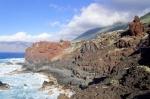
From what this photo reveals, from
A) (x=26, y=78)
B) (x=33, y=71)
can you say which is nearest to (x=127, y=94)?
(x=26, y=78)

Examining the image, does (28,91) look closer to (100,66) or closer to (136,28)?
(100,66)

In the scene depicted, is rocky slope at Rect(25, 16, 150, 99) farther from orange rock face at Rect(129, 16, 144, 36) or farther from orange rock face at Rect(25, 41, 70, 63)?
orange rock face at Rect(129, 16, 144, 36)

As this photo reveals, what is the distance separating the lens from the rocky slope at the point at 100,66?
66.2 m

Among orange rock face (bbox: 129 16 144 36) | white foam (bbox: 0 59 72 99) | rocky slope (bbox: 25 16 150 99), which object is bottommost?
white foam (bbox: 0 59 72 99)

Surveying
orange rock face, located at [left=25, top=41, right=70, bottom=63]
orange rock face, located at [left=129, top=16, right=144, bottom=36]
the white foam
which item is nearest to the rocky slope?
orange rock face, located at [left=25, top=41, right=70, bottom=63]

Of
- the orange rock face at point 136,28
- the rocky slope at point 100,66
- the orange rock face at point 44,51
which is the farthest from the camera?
the orange rock face at point 44,51

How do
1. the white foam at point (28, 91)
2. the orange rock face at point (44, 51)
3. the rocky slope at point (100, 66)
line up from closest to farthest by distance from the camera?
the rocky slope at point (100, 66) → the white foam at point (28, 91) → the orange rock face at point (44, 51)

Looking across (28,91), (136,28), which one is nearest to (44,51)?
(136,28)

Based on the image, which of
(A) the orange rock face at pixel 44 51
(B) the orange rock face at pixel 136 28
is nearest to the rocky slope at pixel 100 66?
(A) the orange rock face at pixel 44 51

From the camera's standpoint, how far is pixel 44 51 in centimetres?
14975

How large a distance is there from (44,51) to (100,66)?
178 ft

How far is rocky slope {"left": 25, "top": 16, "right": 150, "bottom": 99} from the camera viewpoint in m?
66.2

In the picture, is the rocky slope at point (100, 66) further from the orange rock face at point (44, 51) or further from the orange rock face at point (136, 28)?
the orange rock face at point (136, 28)

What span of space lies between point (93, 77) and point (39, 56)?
191 ft
